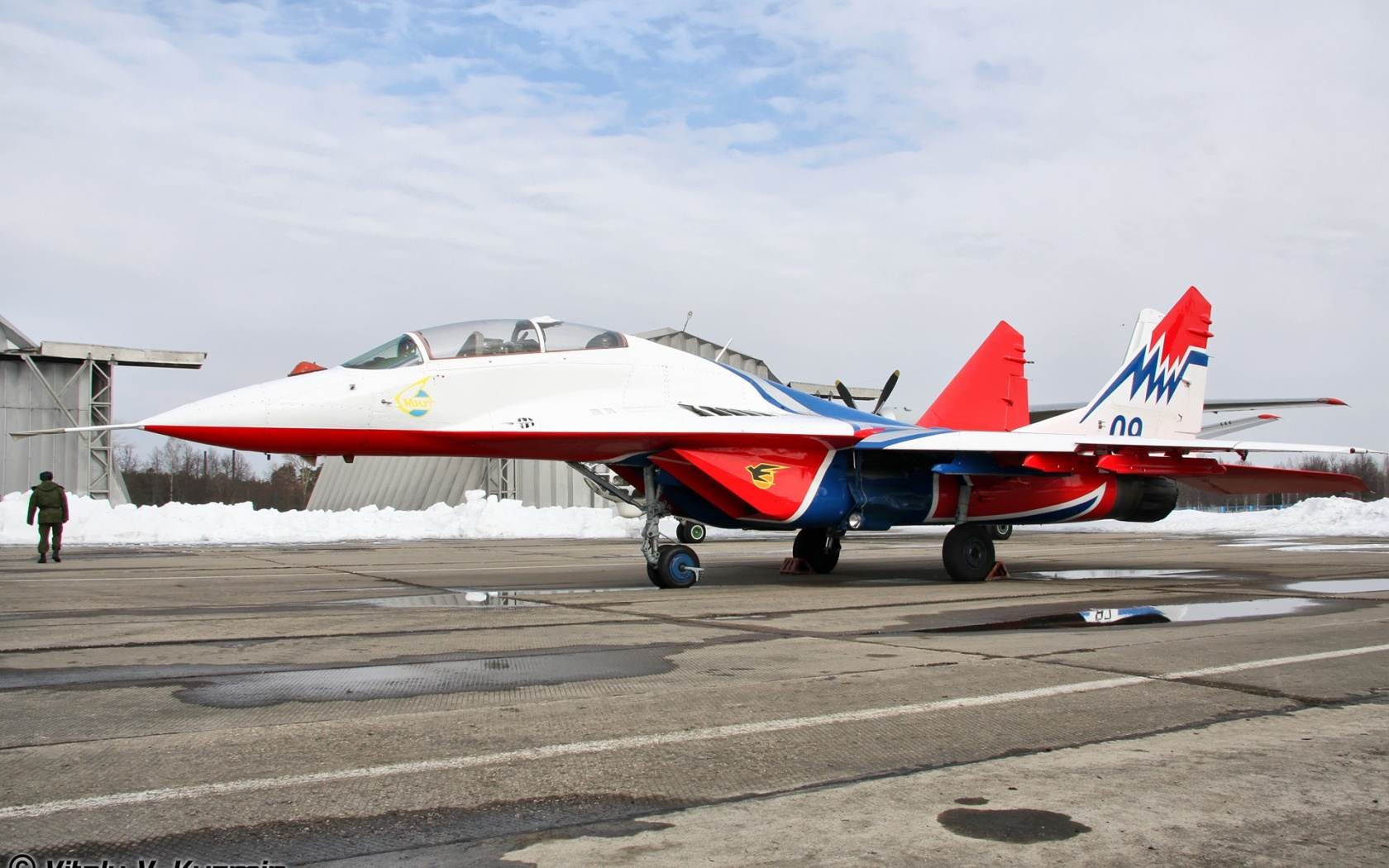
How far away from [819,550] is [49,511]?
40.8 feet

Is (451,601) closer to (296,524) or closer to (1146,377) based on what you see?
(1146,377)

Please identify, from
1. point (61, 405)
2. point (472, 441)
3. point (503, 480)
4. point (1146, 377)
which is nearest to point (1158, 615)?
point (472, 441)

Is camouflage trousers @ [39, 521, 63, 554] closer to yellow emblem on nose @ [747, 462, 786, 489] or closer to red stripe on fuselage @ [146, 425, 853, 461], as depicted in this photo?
red stripe on fuselage @ [146, 425, 853, 461]

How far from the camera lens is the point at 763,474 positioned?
11539mm

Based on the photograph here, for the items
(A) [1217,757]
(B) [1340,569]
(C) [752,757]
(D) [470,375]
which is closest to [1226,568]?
(B) [1340,569]

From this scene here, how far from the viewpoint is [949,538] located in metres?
12.9

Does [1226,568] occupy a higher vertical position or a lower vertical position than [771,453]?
lower

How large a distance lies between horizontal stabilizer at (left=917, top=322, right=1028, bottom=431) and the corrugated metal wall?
1042 inches

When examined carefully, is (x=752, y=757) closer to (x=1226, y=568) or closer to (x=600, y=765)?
(x=600, y=765)

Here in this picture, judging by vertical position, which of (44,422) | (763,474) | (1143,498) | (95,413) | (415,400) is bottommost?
(1143,498)

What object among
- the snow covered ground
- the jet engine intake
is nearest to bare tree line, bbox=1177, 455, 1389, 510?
the snow covered ground

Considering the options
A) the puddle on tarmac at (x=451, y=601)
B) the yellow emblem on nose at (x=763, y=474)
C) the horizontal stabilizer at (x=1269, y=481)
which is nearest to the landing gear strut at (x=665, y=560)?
the yellow emblem on nose at (x=763, y=474)

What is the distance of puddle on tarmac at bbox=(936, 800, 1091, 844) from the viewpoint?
9.82 ft

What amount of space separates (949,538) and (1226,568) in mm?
4640
